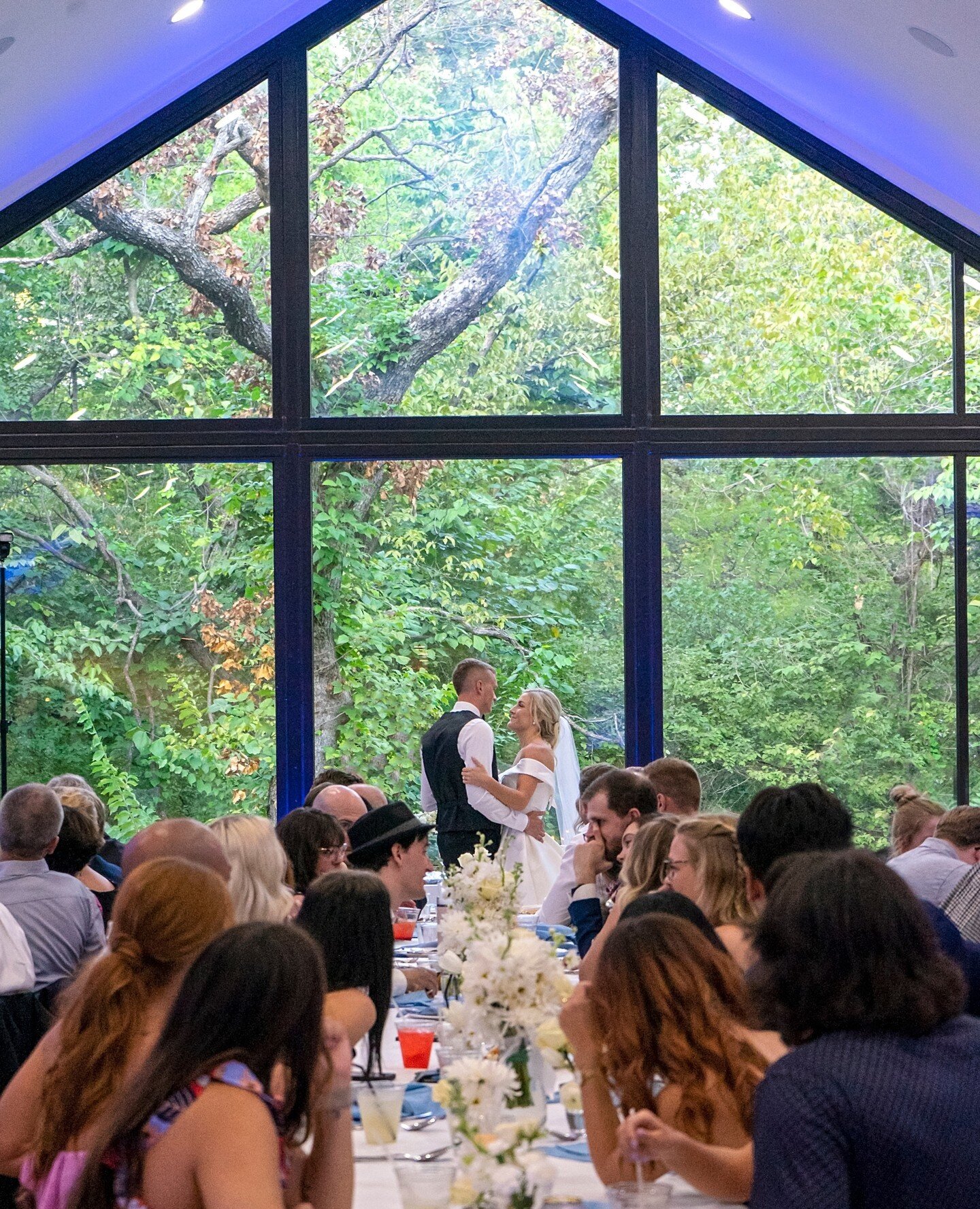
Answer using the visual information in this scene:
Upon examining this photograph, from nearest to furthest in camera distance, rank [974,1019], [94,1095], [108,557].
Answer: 1. [974,1019]
2. [94,1095]
3. [108,557]

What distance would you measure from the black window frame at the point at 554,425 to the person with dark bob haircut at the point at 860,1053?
5.34 metres

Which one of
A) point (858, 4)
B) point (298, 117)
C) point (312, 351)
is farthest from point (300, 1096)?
point (298, 117)

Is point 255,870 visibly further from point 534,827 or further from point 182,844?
point 534,827

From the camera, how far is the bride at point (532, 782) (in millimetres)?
6133

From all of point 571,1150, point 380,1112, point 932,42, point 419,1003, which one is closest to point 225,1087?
point 380,1112

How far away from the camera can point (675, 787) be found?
497cm

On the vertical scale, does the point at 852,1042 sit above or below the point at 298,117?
below

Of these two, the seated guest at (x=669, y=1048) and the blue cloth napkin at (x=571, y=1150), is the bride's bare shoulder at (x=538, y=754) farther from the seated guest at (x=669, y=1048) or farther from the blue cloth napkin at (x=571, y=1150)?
the seated guest at (x=669, y=1048)

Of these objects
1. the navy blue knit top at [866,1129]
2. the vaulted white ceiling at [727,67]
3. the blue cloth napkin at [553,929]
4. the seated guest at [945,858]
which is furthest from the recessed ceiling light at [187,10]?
the navy blue knit top at [866,1129]

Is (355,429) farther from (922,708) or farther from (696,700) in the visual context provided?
(922,708)

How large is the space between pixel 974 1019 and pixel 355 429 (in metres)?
5.55

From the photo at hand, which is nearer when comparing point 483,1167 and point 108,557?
point 483,1167

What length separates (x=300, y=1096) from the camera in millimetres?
1824

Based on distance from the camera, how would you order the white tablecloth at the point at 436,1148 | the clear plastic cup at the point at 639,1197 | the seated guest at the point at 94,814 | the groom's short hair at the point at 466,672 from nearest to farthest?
the clear plastic cup at the point at 639,1197
the white tablecloth at the point at 436,1148
the seated guest at the point at 94,814
the groom's short hair at the point at 466,672
